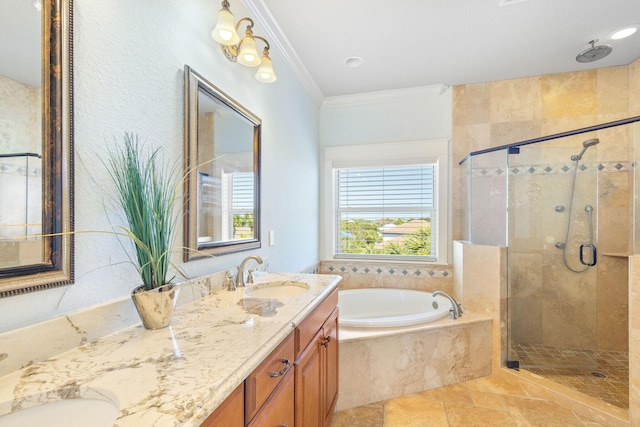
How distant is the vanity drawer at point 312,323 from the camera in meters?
1.10

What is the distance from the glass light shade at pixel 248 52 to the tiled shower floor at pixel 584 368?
280 cm

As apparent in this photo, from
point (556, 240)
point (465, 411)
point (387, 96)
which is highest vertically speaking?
point (387, 96)

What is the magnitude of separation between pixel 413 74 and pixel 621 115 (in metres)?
1.84

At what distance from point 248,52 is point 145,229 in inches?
40.9

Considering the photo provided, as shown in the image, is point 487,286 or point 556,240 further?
point 556,240

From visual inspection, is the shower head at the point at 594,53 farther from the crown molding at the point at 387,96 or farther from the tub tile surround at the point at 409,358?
the tub tile surround at the point at 409,358

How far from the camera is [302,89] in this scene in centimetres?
269

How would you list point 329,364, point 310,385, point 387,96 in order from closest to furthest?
point 310,385
point 329,364
point 387,96

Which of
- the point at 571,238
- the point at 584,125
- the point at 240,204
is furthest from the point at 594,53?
the point at 240,204

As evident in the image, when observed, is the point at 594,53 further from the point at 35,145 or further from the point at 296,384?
the point at 35,145

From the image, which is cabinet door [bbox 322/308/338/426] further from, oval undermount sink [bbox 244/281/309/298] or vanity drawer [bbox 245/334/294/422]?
vanity drawer [bbox 245/334/294/422]

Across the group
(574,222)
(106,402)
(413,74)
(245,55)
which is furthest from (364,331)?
(413,74)

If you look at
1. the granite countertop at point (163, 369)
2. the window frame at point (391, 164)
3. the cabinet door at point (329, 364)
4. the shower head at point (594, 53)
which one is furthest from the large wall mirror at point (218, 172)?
the shower head at point (594, 53)

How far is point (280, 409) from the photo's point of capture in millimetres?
939
